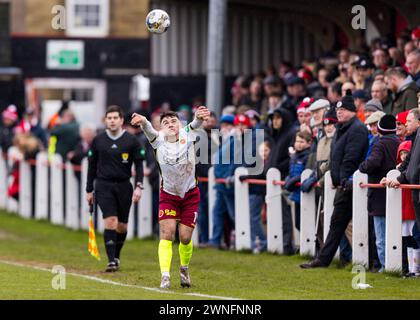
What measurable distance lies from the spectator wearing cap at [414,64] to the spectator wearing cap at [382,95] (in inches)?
18.1

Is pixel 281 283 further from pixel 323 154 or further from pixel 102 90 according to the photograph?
pixel 102 90

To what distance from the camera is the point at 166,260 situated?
1461 centimetres

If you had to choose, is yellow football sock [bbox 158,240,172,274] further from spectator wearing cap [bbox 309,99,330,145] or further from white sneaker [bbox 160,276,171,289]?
spectator wearing cap [bbox 309,99,330,145]

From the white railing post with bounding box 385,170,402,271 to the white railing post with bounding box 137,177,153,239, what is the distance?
25.3ft

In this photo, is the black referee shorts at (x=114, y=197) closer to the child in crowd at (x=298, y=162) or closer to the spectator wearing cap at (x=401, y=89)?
the child in crowd at (x=298, y=162)

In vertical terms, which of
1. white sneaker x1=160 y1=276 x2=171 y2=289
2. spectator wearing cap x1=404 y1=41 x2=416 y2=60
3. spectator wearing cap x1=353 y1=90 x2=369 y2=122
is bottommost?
white sneaker x1=160 y1=276 x2=171 y2=289

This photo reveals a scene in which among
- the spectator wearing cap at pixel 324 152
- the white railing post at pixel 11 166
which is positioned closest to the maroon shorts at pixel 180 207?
the spectator wearing cap at pixel 324 152

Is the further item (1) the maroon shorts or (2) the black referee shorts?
(2) the black referee shorts

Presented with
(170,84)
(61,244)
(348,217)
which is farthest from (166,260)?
(170,84)

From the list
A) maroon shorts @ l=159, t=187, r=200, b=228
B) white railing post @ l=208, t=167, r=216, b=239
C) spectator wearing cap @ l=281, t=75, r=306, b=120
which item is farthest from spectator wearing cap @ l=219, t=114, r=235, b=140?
maroon shorts @ l=159, t=187, r=200, b=228

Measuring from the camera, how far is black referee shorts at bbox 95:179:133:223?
17.4 m

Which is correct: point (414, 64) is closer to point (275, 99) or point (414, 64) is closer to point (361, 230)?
point (361, 230)

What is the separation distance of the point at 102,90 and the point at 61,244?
18578mm

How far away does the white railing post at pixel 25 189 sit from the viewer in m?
28.2
